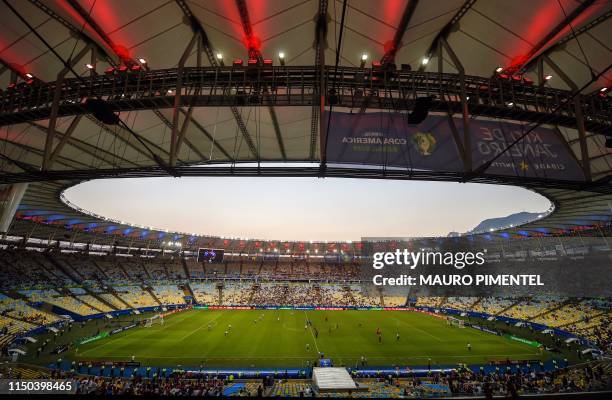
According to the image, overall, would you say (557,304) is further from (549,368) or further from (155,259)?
(155,259)

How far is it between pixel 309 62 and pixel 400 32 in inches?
163

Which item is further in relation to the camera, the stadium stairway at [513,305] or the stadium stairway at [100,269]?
the stadium stairway at [100,269]

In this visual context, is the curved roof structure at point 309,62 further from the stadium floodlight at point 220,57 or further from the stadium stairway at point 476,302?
the stadium stairway at point 476,302

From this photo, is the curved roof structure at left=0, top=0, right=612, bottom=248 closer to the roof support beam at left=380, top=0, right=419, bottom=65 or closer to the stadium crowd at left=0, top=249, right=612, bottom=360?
the roof support beam at left=380, top=0, right=419, bottom=65

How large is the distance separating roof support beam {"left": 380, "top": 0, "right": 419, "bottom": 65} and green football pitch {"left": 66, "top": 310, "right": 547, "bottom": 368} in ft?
80.3

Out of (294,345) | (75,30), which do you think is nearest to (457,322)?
(294,345)

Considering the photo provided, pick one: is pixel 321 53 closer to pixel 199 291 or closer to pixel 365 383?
pixel 365 383

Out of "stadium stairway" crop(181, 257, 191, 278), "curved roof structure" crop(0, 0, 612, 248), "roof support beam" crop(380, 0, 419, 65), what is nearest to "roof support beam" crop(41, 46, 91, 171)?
"curved roof structure" crop(0, 0, 612, 248)

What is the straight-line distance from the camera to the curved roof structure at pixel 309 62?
10.4 metres

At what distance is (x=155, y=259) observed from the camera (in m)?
73.8

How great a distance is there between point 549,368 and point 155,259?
7687 centimetres

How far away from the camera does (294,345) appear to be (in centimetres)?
3158

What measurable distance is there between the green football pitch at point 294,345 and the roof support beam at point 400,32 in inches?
964

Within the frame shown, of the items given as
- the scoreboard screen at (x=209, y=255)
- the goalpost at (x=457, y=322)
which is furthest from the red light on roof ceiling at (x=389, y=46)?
the scoreboard screen at (x=209, y=255)
